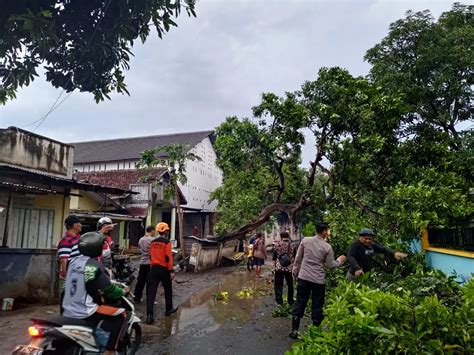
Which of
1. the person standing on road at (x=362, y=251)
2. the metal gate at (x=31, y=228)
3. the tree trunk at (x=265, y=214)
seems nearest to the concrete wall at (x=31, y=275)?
the metal gate at (x=31, y=228)

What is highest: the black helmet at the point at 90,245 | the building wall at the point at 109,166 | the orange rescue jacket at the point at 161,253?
the building wall at the point at 109,166

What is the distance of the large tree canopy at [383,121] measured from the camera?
37.2 feet

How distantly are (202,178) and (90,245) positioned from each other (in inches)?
1190

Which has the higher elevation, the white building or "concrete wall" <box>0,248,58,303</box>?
the white building

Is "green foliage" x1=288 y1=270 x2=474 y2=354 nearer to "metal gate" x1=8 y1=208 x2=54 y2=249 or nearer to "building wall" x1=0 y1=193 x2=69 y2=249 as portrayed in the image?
"building wall" x1=0 y1=193 x2=69 y2=249

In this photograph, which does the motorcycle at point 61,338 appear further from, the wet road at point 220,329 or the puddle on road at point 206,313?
the puddle on road at point 206,313

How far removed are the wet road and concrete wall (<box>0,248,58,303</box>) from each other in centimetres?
260

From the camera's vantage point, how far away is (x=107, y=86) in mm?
7391

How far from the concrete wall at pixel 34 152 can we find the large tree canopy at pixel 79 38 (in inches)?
226

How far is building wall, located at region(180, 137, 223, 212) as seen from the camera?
31.7 m

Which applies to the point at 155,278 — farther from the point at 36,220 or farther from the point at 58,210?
the point at 58,210

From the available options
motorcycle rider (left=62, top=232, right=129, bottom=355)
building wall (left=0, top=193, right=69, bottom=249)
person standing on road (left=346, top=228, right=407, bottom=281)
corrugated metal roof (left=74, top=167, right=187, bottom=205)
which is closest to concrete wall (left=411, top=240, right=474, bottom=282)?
person standing on road (left=346, top=228, right=407, bottom=281)

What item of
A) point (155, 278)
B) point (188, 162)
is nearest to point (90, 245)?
point (155, 278)

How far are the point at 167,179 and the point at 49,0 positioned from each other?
2026 centimetres
